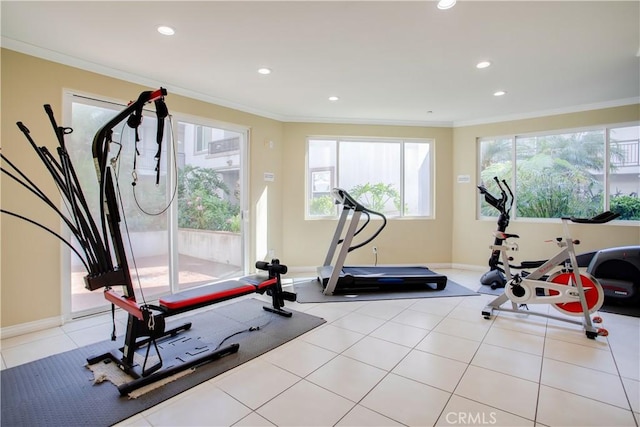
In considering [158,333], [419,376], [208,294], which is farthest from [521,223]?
[158,333]

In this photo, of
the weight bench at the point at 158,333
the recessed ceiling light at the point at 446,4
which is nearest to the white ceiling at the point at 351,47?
the recessed ceiling light at the point at 446,4

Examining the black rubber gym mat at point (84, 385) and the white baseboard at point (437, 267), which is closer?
the black rubber gym mat at point (84, 385)

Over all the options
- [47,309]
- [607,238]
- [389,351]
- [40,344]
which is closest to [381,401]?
[389,351]

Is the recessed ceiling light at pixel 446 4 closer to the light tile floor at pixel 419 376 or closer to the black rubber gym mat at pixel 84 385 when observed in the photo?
the light tile floor at pixel 419 376

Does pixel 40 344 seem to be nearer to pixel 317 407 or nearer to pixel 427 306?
pixel 317 407

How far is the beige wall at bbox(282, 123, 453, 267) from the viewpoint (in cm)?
533

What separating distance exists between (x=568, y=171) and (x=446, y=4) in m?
3.99

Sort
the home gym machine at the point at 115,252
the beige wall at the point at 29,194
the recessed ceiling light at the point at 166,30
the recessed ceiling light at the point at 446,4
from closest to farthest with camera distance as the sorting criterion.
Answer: the home gym machine at the point at 115,252 → the recessed ceiling light at the point at 446,4 → the recessed ceiling light at the point at 166,30 → the beige wall at the point at 29,194

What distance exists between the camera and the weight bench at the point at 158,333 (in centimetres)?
205

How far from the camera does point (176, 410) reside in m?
1.82

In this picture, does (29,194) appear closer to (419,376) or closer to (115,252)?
(115,252)

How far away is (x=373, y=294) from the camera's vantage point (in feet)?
13.5

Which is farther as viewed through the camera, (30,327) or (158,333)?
(30,327)
